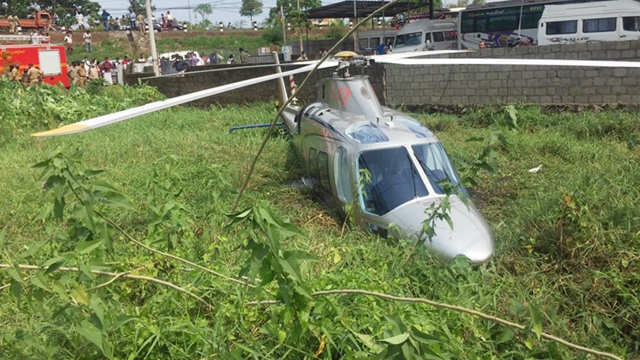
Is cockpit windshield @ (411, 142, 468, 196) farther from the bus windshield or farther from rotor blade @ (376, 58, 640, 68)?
the bus windshield

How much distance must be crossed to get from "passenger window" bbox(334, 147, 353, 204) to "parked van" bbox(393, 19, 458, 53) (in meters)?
22.2

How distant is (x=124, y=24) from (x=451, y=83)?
1902 inches

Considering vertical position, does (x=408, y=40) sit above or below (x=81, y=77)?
above

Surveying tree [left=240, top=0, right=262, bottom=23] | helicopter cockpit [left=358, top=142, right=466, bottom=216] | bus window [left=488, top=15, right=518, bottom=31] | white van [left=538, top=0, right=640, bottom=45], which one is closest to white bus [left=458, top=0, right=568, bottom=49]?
bus window [left=488, top=15, right=518, bottom=31]

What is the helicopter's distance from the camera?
457cm

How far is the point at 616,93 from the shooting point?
1091 cm

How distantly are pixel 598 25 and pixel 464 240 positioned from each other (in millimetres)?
21227

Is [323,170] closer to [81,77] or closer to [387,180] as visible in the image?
[387,180]

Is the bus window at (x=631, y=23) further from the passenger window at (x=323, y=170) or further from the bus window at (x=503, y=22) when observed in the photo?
the passenger window at (x=323, y=170)

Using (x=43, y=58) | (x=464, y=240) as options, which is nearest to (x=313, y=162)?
(x=464, y=240)

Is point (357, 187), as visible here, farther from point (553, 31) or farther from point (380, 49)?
point (380, 49)

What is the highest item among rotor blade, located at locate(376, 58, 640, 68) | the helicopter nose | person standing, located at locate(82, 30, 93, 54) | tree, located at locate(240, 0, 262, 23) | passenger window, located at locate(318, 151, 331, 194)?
tree, located at locate(240, 0, 262, 23)

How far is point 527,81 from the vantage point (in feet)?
38.1

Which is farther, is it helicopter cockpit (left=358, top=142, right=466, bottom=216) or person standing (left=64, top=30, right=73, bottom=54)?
person standing (left=64, top=30, right=73, bottom=54)
